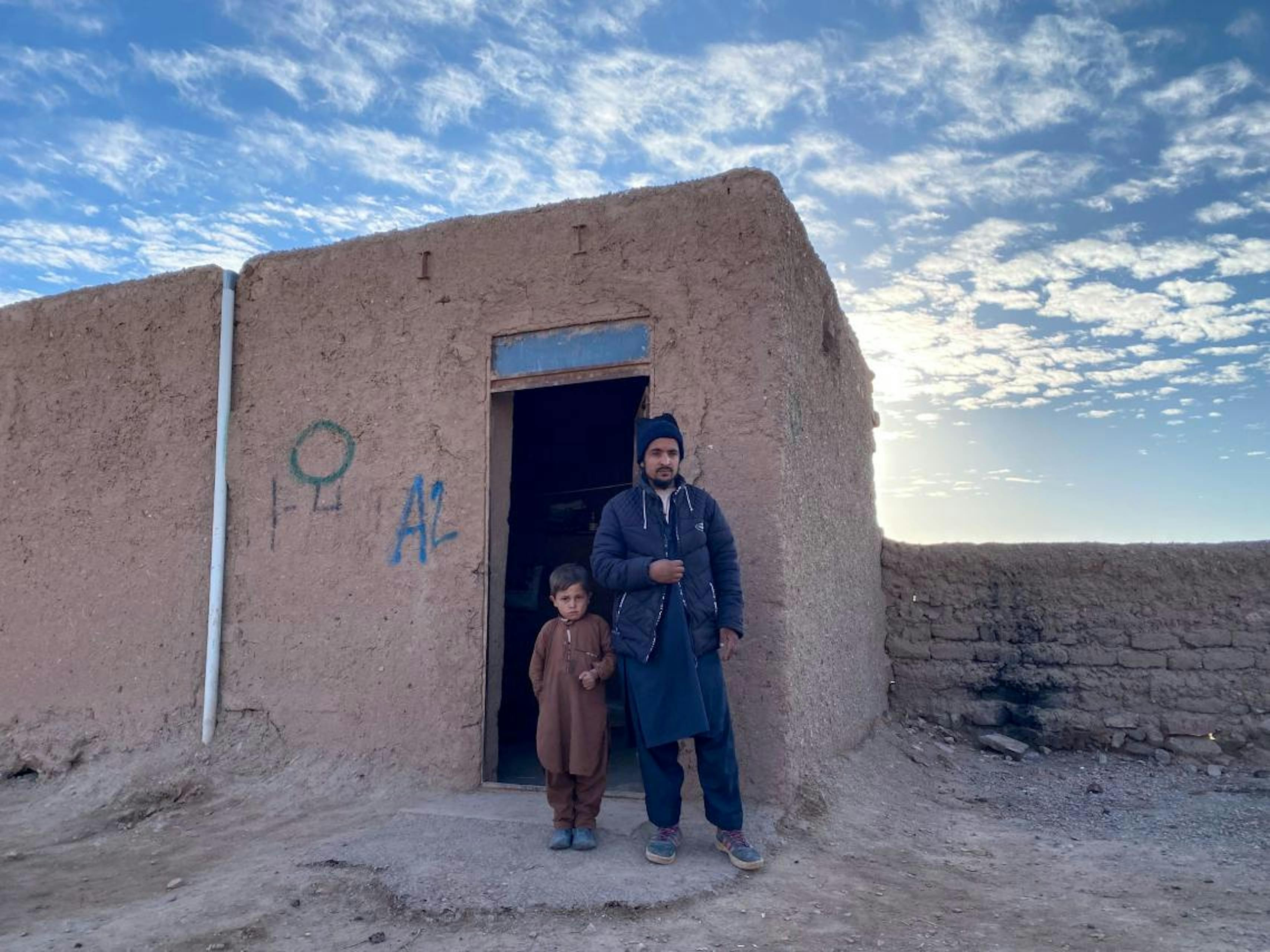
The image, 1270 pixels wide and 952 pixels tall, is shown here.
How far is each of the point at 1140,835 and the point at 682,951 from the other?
276cm

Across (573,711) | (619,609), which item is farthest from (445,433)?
(573,711)

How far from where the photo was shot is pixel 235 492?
518 cm

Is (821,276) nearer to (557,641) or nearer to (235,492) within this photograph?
(557,641)

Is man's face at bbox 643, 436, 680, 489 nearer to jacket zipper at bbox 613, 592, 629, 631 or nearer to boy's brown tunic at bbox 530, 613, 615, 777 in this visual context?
jacket zipper at bbox 613, 592, 629, 631

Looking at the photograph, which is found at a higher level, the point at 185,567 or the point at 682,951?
the point at 185,567

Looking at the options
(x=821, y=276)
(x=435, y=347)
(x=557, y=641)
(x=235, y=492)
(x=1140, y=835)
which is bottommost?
(x=1140, y=835)

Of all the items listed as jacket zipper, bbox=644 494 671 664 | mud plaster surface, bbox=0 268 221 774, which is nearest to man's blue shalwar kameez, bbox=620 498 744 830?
jacket zipper, bbox=644 494 671 664

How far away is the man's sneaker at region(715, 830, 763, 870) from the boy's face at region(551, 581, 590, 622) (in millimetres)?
967

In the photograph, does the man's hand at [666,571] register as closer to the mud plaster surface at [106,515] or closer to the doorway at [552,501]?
the doorway at [552,501]

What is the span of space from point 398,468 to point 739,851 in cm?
246

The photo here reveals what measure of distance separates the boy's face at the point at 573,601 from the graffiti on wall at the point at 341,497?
41.1 inches

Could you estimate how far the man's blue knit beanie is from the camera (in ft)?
12.2

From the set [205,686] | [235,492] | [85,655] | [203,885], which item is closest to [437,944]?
[203,885]

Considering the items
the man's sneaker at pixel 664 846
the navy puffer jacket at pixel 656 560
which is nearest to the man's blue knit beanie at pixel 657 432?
the navy puffer jacket at pixel 656 560
